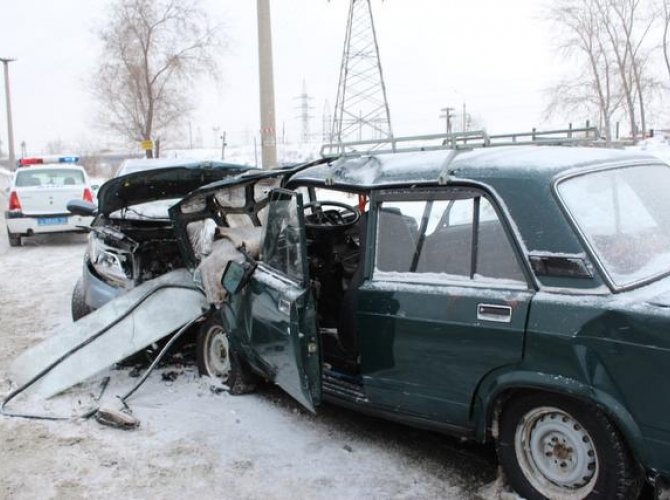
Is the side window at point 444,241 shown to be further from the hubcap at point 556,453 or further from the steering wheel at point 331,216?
the steering wheel at point 331,216

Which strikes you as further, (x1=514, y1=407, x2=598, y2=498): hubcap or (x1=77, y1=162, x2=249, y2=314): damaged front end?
(x1=77, y1=162, x2=249, y2=314): damaged front end

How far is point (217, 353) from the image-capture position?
529cm

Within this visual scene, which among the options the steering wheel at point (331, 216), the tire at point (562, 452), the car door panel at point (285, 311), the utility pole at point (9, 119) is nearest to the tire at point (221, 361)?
the car door panel at point (285, 311)

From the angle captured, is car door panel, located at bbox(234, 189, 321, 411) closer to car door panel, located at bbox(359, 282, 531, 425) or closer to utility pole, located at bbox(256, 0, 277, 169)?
car door panel, located at bbox(359, 282, 531, 425)

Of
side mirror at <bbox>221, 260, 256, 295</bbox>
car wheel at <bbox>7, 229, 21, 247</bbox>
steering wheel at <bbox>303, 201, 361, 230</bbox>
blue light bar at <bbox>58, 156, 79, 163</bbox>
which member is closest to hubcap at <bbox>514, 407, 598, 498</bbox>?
side mirror at <bbox>221, 260, 256, 295</bbox>

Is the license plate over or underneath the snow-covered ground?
over

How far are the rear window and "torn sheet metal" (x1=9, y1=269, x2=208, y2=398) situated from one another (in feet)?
29.9

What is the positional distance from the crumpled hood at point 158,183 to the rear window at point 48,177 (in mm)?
8122

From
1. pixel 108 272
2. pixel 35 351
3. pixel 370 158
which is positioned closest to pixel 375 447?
pixel 370 158

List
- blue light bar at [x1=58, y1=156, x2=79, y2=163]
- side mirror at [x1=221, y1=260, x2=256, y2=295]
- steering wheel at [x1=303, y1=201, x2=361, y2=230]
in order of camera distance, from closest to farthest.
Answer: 1. side mirror at [x1=221, y1=260, x2=256, y2=295]
2. steering wheel at [x1=303, y1=201, x2=361, y2=230]
3. blue light bar at [x1=58, y1=156, x2=79, y2=163]

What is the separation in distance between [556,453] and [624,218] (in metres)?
1.18

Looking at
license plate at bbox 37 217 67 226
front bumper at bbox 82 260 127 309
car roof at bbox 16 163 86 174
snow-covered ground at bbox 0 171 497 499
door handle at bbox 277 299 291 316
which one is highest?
car roof at bbox 16 163 86 174

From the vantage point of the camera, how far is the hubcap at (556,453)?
9.75 feet

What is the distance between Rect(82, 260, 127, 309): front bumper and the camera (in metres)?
6.32
